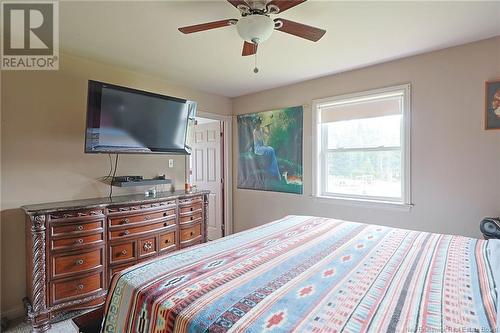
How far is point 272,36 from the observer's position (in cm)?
224

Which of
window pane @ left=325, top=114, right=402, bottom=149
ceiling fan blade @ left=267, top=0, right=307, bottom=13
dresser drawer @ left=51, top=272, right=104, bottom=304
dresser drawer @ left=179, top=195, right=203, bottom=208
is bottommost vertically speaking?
dresser drawer @ left=51, top=272, right=104, bottom=304

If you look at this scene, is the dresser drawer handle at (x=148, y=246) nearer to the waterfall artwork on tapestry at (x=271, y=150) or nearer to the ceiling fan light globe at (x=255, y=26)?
the waterfall artwork on tapestry at (x=271, y=150)

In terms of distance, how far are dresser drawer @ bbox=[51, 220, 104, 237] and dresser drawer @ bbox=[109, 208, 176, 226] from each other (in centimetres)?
12

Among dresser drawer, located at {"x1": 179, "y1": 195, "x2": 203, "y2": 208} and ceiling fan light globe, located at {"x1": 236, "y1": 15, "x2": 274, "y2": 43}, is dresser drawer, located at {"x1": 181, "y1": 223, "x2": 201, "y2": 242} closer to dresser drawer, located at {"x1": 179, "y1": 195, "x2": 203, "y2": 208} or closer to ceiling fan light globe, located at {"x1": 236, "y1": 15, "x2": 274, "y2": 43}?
dresser drawer, located at {"x1": 179, "y1": 195, "x2": 203, "y2": 208}

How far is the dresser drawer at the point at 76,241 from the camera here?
2.12 m

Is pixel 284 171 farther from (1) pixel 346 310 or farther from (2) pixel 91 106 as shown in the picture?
(1) pixel 346 310

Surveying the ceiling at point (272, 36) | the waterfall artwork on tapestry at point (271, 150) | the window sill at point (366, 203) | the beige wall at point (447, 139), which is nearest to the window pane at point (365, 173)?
the window sill at point (366, 203)

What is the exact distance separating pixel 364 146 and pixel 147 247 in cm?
274

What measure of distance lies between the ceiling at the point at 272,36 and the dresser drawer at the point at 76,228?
1.62m

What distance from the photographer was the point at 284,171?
12.2 feet

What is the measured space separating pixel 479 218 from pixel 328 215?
1.47m

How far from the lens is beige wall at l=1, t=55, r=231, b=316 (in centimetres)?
226

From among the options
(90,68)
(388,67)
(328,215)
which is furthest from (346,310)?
(90,68)

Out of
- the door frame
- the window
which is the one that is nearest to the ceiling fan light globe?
the window
